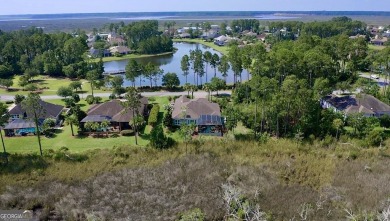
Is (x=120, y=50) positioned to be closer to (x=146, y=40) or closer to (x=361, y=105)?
(x=146, y=40)

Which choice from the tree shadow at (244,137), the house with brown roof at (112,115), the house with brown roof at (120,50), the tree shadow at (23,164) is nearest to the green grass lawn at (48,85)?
the house with brown roof at (112,115)

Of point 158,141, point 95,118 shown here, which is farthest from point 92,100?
point 158,141

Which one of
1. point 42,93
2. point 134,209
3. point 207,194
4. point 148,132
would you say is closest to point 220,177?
point 207,194

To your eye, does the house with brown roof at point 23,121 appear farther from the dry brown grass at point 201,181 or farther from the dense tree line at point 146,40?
the dense tree line at point 146,40

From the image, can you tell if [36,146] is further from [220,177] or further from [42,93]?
[42,93]

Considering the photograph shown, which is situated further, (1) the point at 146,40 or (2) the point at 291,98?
(1) the point at 146,40
